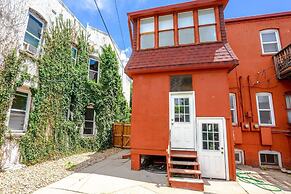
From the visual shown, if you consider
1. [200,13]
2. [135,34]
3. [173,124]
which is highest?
[200,13]

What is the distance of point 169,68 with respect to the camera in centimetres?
724

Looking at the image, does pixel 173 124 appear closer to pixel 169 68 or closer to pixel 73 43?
pixel 169 68

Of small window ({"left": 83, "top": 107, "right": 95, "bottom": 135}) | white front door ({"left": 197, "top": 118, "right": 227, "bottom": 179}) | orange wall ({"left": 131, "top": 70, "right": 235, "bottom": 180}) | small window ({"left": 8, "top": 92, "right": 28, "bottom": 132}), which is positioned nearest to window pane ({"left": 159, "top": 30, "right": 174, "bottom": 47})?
orange wall ({"left": 131, "top": 70, "right": 235, "bottom": 180})

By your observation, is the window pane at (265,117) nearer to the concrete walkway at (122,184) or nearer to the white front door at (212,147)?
the white front door at (212,147)

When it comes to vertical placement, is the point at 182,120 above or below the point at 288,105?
below

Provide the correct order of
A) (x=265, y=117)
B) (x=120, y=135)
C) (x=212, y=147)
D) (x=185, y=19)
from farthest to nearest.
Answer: (x=120, y=135) → (x=265, y=117) → (x=185, y=19) → (x=212, y=147)

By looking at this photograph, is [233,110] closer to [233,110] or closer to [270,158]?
[233,110]

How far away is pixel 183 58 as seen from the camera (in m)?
7.33

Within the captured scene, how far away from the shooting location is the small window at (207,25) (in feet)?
24.6

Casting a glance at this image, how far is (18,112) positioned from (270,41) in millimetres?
13856

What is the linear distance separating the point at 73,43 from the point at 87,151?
280 inches

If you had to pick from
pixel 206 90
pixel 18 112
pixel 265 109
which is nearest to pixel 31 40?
pixel 18 112

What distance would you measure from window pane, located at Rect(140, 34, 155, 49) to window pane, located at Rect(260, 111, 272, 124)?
23.3 ft

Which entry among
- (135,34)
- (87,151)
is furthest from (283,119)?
(87,151)
